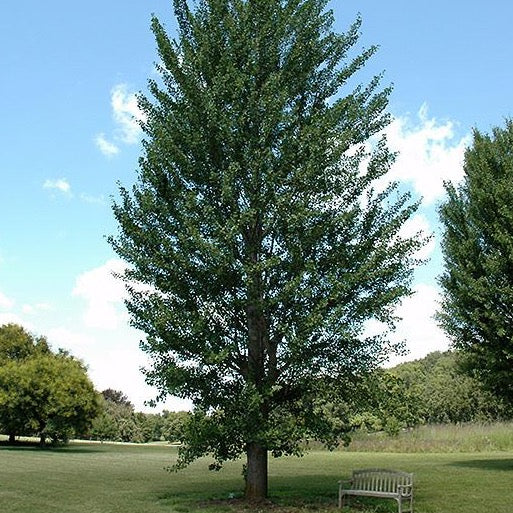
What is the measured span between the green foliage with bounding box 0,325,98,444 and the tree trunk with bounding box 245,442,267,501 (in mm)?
30718

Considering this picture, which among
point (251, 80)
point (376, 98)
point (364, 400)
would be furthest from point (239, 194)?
point (364, 400)

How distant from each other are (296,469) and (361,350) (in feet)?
46.1

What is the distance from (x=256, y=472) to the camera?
1577 cm

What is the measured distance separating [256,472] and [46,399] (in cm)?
3213

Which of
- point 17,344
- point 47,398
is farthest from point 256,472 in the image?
point 17,344

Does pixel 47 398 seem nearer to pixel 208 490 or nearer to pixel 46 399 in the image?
pixel 46 399

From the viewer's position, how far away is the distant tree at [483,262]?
23.8 meters

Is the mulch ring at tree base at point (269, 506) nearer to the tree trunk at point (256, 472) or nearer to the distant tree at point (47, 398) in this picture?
the tree trunk at point (256, 472)

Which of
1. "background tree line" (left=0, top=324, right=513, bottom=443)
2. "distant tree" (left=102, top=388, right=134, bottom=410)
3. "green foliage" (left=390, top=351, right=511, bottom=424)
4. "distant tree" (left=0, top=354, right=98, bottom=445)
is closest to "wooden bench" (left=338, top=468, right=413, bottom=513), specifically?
"background tree line" (left=0, top=324, right=513, bottom=443)

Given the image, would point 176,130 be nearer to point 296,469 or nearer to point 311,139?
point 311,139

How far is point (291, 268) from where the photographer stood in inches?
604

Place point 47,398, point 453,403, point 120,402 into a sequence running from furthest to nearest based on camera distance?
point 120,402 < point 453,403 < point 47,398

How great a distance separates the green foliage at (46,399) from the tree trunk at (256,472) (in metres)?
30.7

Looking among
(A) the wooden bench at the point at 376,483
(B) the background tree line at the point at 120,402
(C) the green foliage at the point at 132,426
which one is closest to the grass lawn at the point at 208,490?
(A) the wooden bench at the point at 376,483
